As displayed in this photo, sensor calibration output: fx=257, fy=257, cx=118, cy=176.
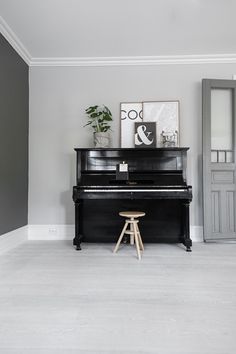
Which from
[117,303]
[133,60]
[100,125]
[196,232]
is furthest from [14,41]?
[196,232]

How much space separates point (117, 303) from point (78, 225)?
4.98ft

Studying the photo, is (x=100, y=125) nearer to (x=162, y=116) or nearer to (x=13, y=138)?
(x=162, y=116)

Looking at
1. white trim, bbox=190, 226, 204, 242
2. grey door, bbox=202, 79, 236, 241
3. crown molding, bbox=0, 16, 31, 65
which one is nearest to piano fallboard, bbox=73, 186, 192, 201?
grey door, bbox=202, 79, 236, 241

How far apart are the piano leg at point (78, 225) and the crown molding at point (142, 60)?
6.43 feet

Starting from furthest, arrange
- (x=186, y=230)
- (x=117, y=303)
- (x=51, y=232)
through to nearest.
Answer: (x=51, y=232), (x=186, y=230), (x=117, y=303)

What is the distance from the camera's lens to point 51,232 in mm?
3533

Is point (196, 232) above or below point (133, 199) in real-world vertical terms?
below

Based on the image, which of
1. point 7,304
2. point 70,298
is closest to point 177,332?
point 70,298

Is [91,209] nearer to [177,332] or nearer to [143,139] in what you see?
[143,139]

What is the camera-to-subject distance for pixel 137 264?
2.50 m

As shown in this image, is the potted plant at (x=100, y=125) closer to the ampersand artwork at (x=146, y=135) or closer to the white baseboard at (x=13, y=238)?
the ampersand artwork at (x=146, y=135)

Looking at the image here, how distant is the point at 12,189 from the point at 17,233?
58cm

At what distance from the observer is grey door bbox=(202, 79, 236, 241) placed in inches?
130

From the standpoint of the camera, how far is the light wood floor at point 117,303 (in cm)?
127
